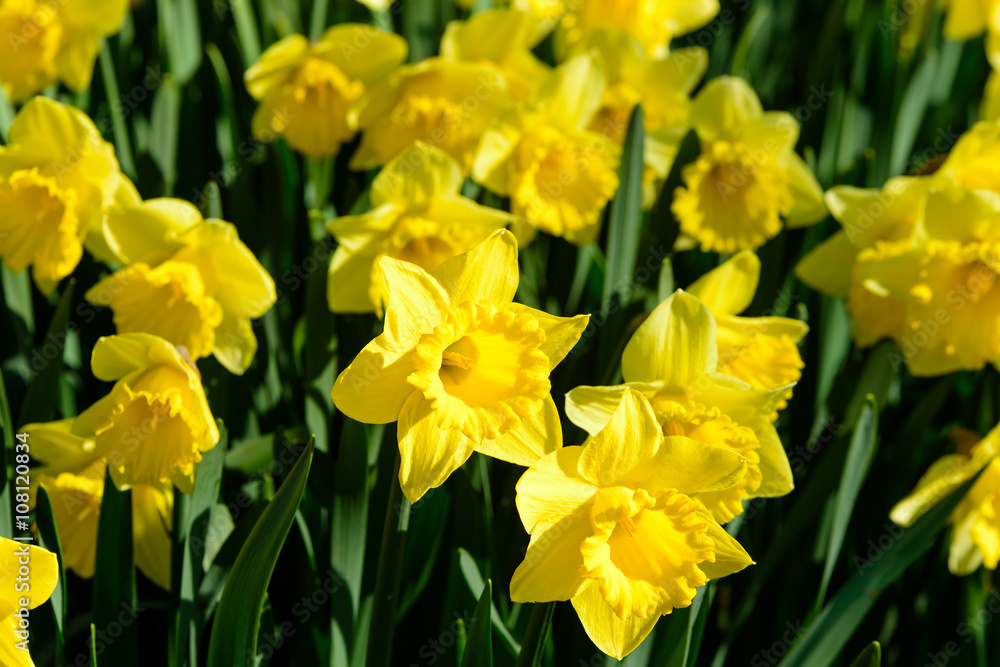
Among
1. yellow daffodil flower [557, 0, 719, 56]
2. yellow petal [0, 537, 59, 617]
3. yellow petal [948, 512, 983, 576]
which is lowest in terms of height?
yellow petal [948, 512, 983, 576]

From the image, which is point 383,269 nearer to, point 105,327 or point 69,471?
point 69,471

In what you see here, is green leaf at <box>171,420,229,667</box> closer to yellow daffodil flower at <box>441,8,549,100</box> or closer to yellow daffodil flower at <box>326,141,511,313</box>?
yellow daffodil flower at <box>326,141,511,313</box>

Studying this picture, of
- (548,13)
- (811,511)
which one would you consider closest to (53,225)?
(548,13)

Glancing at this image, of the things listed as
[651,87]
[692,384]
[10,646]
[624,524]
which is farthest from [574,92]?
[10,646]

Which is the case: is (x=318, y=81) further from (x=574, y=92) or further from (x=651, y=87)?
(x=651, y=87)

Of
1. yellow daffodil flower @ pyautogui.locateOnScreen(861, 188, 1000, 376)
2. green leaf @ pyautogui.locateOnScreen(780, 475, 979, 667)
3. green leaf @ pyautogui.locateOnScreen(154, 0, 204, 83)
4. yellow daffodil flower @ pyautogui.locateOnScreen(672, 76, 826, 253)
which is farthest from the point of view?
green leaf @ pyautogui.locateOnScreen(154, 0, 204, 83)

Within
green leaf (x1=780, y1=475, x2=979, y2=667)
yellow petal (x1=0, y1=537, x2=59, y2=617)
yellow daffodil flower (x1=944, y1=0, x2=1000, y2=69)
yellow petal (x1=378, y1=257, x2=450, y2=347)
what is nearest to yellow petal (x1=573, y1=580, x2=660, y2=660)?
yellow petal (x1=378, y1=257, x2=450, y2=347)

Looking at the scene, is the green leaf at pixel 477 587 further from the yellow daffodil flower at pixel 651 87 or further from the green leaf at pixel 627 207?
the yellow daffodil flower at pixel 651 87
